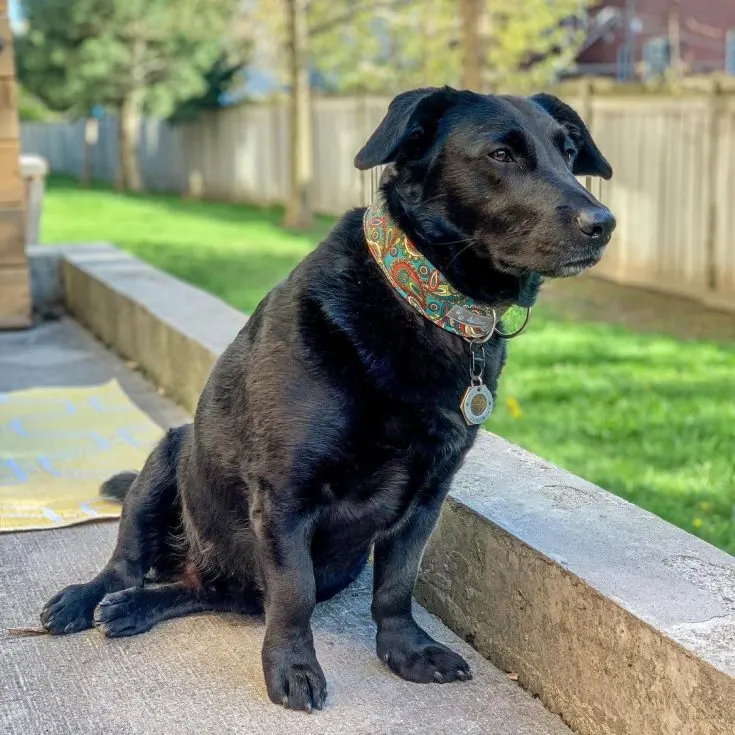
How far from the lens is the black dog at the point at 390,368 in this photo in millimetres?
2652

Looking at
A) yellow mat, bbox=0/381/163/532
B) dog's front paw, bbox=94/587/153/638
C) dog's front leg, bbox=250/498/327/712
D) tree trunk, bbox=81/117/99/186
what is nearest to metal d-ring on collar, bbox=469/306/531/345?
dog's front leg, bbox=250/498/327/712

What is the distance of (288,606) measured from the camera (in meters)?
2.75

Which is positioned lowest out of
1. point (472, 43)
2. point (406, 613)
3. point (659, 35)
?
point (406, 613)

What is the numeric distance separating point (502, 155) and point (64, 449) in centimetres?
288

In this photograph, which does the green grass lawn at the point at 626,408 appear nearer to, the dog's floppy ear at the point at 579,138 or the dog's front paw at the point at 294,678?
the dog's floppy ear at the point at 579,138

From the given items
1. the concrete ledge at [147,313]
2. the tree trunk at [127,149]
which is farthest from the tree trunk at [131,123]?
the concrete ledge at [147,313]

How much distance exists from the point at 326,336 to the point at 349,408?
7.5 inches

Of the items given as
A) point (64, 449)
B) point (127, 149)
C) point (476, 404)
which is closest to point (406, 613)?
point (476, 404)

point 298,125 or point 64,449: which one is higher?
point 298,125

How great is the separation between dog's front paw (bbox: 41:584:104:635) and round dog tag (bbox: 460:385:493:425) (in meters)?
1.19

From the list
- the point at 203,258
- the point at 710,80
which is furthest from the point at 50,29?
the point at 710,80

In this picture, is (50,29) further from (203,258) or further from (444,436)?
(444,436)

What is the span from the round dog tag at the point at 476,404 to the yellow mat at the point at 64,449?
1.79m

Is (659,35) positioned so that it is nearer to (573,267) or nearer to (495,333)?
(495,333)
